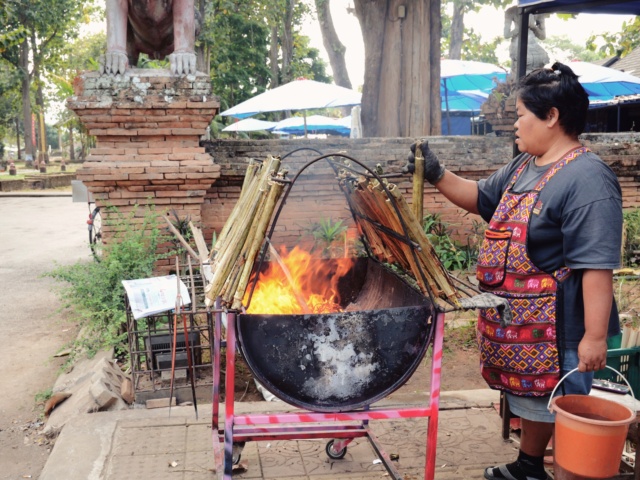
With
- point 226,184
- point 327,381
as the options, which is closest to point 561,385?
point 327,381

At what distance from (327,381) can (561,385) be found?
1005 millimetres

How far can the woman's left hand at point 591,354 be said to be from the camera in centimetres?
244

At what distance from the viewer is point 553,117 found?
8.49 ft

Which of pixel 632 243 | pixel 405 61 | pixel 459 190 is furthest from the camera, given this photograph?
pixel 405 61

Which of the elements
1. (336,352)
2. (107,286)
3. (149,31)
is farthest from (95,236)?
(336,352)

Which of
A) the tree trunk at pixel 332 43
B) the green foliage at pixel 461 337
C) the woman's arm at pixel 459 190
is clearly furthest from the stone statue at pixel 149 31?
the tree trunk at pixel 332 43

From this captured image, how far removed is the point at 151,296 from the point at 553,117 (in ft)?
8.02

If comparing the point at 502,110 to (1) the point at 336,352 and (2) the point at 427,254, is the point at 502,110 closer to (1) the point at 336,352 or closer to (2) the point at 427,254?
(2) the point at 427,254

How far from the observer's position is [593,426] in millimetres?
2299

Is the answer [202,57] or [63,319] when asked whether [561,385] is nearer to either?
[63,319]

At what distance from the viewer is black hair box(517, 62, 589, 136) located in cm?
254

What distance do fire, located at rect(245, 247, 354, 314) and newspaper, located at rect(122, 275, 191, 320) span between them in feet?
2.08

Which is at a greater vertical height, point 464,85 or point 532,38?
point 532,38

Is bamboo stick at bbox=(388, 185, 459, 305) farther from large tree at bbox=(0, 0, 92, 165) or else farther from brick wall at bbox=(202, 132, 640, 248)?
large tree at bbox=(0, 0, 92, 165)
